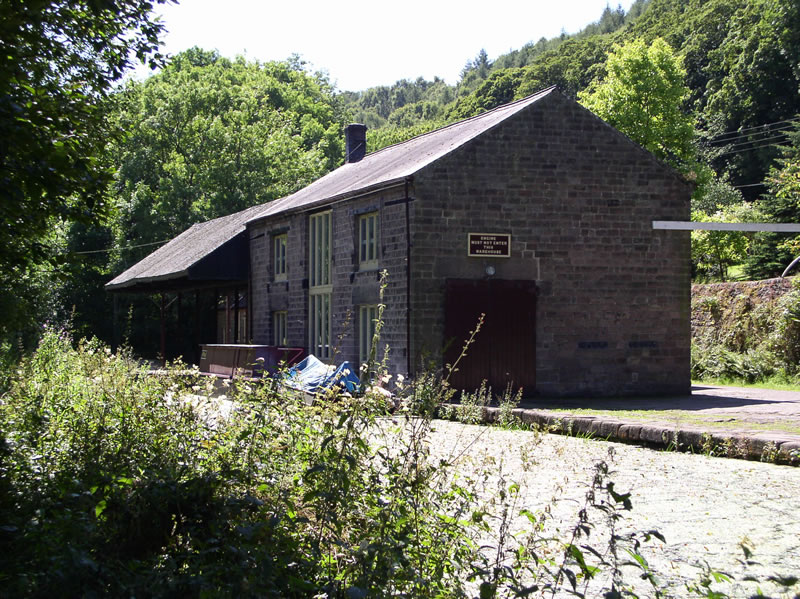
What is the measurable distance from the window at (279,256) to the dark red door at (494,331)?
26.6ft

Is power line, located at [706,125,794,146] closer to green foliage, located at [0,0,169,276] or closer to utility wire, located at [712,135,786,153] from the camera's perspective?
utility wire, located at [712,135,786,153]

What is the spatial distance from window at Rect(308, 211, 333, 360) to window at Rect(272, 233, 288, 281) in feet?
7.16

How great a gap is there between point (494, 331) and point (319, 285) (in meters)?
5.84

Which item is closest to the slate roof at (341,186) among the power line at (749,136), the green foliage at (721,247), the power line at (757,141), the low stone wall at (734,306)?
the low stone wall at (734,306)

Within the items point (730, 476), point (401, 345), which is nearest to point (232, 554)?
point (730, 476)

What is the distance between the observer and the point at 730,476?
915cm

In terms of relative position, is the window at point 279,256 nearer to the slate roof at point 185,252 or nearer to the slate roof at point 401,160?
the slate roof at point 401,160

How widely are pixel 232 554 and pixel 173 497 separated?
0.78m

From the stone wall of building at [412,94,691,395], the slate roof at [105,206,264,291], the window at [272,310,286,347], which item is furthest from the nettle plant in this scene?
the slate roof at [105,206,264,291]

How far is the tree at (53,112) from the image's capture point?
7.00 m

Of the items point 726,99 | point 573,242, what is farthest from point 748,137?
point 573,242

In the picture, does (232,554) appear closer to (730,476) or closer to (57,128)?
(57,128)

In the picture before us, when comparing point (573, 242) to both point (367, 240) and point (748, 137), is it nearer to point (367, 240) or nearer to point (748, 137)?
point (367, 240)

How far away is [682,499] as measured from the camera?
7.87 metres
